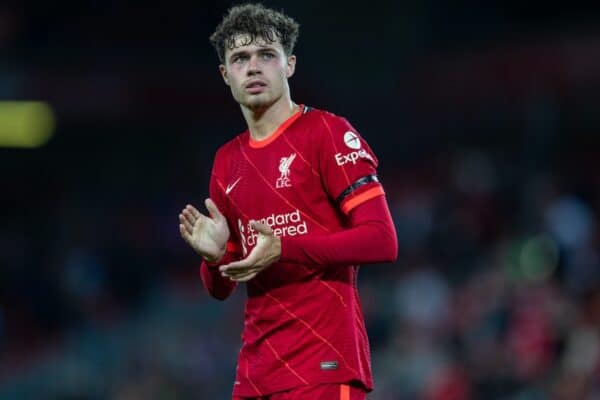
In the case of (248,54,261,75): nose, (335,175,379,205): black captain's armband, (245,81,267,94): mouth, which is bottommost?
(335,175,379,205): black captain's armband

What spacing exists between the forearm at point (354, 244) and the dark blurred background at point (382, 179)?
14.6 ft

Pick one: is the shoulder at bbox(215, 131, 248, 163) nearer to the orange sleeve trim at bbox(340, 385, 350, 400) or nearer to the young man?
the young man

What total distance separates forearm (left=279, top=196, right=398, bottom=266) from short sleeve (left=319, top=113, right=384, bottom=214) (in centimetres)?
6

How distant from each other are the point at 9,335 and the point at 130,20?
487 cm

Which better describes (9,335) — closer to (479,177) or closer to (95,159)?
(95,159)

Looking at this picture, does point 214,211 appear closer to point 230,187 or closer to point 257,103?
point 230,187

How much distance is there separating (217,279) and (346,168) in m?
0.77

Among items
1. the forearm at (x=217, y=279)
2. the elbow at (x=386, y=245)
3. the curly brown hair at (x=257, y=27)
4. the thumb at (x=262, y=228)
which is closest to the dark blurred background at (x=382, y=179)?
the forearm at (x=217, y=279)

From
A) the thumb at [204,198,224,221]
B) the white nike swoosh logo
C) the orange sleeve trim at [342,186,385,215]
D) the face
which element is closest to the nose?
the face

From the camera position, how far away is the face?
4.24m

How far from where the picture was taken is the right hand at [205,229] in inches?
162

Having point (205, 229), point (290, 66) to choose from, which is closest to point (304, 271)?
point (205, 229)

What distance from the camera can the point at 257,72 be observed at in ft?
13.9

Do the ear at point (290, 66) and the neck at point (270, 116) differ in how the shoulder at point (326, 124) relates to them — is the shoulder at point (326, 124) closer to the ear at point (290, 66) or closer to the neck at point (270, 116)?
the neck at point (270, 116)
